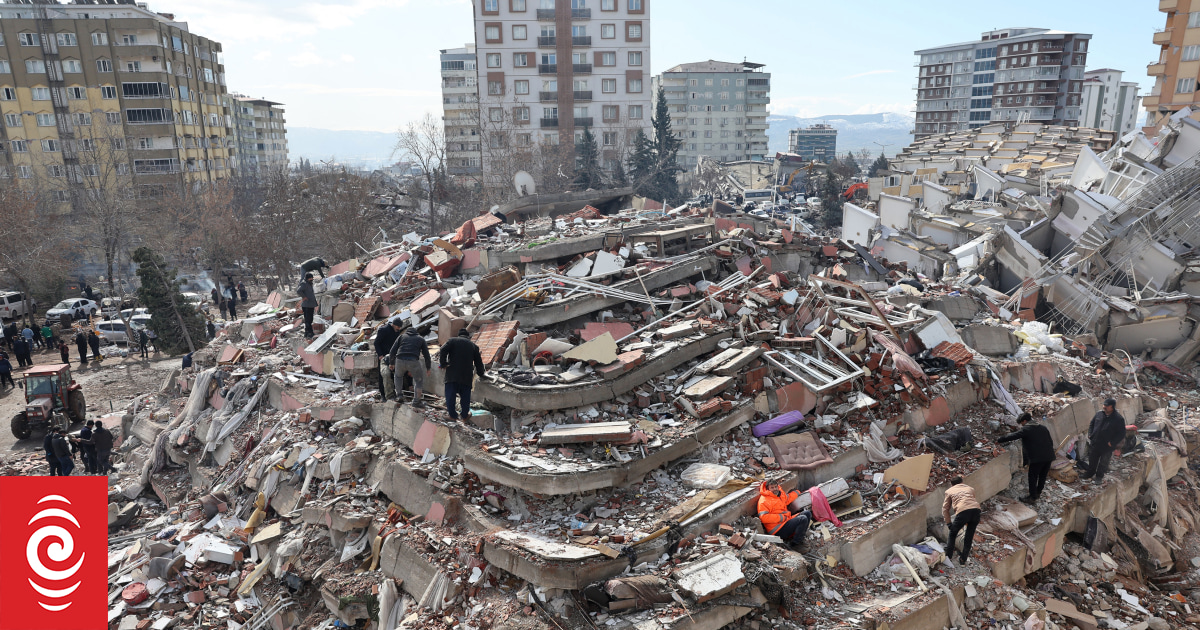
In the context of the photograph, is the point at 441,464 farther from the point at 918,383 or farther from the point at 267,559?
the point at 918,383

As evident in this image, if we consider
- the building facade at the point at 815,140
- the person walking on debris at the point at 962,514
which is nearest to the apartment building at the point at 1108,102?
the building facade at the point at 815,140

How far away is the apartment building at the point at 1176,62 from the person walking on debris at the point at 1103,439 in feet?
105

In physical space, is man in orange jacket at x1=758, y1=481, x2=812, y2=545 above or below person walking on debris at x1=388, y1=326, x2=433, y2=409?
below

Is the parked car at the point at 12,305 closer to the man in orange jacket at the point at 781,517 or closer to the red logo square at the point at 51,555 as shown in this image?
the red logo square at the point at 51,555

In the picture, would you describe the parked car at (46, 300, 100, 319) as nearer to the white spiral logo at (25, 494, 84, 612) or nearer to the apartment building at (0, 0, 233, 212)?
the apartment building at (0, 0, 233, 212)

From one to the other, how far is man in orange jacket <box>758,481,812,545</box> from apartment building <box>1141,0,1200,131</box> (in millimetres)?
36010

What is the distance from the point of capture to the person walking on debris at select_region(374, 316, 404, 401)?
854 cm

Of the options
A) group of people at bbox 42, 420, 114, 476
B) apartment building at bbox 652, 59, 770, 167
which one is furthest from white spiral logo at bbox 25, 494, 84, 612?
apartment building at bbox 652, 59, 770, 167

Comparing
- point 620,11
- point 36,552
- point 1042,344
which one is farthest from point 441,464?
point 620,11

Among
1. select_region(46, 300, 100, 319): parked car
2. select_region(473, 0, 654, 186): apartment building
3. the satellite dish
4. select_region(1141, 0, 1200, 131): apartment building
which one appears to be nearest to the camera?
the satellite dish

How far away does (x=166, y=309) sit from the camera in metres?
18.5

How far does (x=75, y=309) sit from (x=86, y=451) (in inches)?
653

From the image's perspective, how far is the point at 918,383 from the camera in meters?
8.76

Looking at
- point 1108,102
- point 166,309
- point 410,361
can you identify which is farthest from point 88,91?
A: point 1108,102
